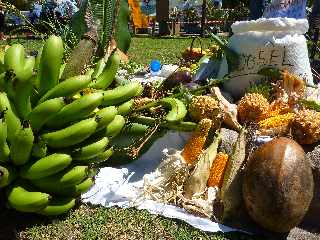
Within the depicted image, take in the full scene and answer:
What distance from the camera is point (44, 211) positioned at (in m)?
3.26

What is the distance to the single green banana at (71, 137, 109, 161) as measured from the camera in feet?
10.7

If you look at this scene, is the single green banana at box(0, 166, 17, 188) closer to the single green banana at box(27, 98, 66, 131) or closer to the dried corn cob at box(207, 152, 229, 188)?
the single green banana at box(27, 98, 66, 131)

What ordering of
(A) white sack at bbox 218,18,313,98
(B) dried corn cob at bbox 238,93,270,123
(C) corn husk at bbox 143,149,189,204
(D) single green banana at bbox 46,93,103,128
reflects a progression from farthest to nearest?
(A) white sack at bbox 218,18,313,98 < (B) dried corn cob at bbox 238,93,270,123 < (C) corn husk at bbox 143,149,189,204 < (D) single green banana at bbox 46,93,103,128

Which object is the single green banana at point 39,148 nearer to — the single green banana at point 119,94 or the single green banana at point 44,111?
the single green banana at point 44,111

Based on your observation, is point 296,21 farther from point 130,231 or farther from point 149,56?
point 149,56

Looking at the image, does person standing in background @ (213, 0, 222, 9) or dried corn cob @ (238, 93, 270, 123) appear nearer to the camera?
dried corn cob @ (238, 93, 270, 123)

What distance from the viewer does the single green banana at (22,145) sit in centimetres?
292

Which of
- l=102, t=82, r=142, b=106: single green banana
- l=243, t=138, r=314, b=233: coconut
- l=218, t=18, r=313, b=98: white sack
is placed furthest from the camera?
l=218, t=18, r=313, b=98: white sack

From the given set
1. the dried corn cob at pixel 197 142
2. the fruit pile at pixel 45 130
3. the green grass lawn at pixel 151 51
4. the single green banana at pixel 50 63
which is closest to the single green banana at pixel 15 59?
the fruit pile at pixel 45 130

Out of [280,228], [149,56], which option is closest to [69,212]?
[280,228]

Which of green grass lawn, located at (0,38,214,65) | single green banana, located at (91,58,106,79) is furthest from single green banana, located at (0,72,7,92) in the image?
green grass lawn, located at (0,38,214,65)

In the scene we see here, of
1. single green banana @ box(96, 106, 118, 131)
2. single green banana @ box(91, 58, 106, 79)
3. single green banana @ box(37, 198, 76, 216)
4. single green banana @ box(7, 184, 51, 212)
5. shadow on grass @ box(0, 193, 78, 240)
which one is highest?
single green banana @ box(91, 58, 106, 79)

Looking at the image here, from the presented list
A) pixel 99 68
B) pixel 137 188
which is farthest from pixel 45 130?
pixel 137 188

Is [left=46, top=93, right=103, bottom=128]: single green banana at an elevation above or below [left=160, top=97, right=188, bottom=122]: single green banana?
above
